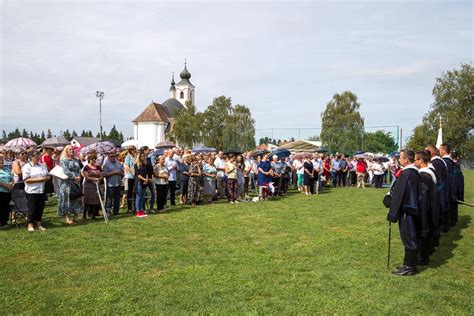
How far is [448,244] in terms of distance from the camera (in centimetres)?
824

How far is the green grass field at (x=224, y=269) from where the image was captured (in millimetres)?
4891

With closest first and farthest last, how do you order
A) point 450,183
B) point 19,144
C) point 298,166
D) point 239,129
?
point 450,183, point 19,144, point 298,166, point 239,129

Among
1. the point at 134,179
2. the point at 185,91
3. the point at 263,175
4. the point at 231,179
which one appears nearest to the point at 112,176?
the point at 134,179

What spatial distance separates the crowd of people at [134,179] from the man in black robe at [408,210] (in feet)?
6.32

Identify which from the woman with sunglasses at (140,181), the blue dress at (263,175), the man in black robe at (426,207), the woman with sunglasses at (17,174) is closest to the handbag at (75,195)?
the woman with sunglasses at (17,174)

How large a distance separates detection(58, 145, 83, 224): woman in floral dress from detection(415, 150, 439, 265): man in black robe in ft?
24.9

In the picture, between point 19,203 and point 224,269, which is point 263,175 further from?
point 224,269

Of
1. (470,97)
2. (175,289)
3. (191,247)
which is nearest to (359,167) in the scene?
(191,247)

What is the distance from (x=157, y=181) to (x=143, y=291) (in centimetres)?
690

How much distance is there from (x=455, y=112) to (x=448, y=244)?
1806 inches

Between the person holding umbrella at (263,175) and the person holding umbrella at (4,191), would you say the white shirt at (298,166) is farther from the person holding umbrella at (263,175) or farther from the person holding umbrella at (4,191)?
the person holding umbrella at (4,191)

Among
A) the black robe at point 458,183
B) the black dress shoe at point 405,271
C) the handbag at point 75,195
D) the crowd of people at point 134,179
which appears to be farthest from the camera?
the black robe at point 458,183

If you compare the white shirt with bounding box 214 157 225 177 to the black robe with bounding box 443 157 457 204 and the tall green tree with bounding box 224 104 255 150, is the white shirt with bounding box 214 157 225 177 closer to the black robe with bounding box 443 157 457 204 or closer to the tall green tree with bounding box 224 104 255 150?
the black robe with bounding box 443 157 457 204

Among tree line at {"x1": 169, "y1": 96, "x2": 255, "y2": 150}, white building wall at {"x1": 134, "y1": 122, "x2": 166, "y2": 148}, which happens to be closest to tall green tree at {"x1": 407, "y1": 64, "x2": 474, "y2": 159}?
tree line at {"x1": 169, "y1": 96, "x2": 255, "y2": 150}
